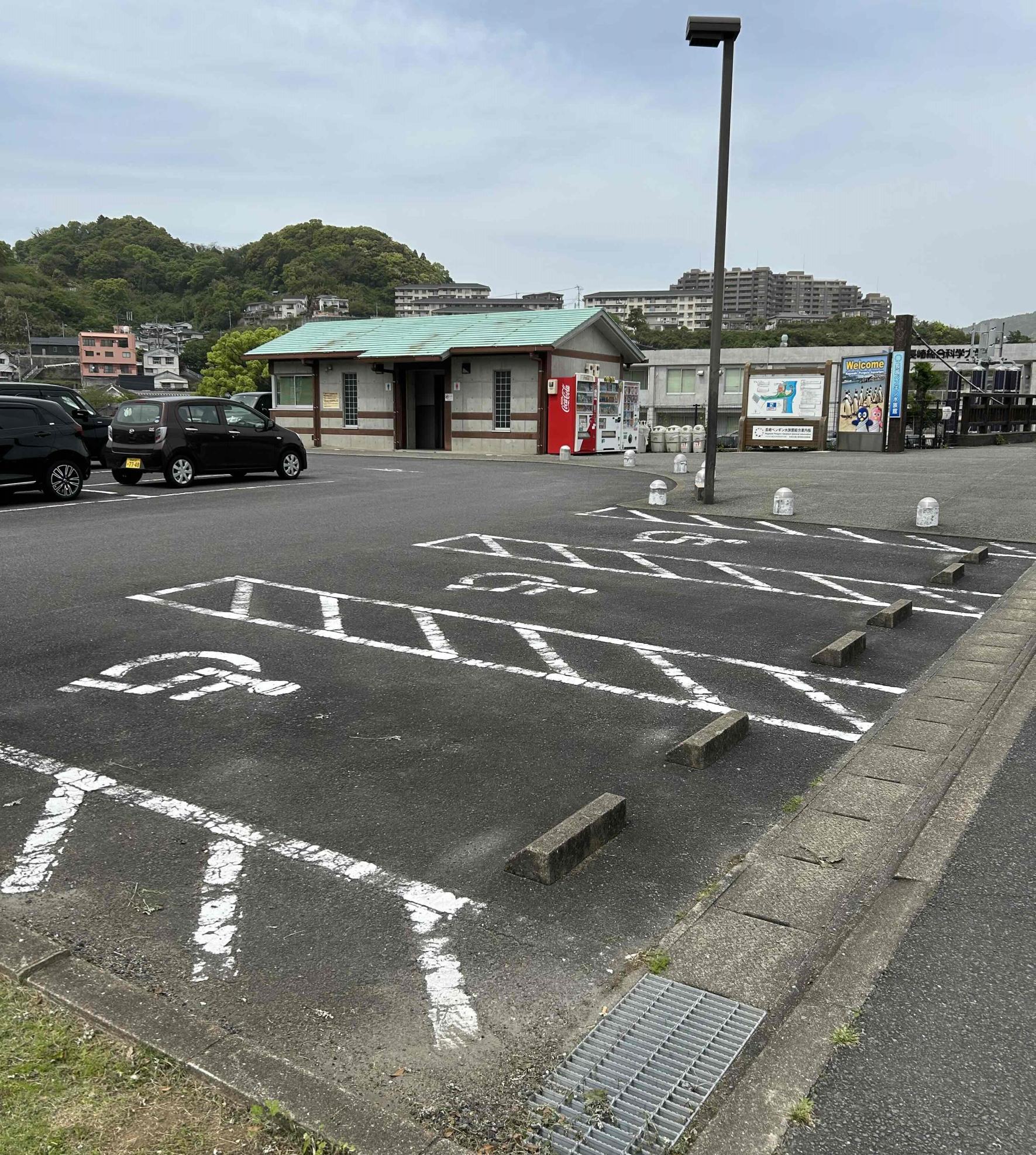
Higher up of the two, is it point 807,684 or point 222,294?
point 222,294

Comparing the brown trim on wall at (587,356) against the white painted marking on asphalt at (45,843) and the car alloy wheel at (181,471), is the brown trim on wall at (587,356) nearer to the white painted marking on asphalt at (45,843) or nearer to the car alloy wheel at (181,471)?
the car alloy wheel at (181,471)

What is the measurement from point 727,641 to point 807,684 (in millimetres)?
1070

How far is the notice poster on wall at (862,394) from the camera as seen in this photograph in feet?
97.5

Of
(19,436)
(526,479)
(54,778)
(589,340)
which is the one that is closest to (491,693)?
(54,778)

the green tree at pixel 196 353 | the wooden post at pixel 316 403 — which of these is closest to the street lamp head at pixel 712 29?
the wooden post at pixel 316 403

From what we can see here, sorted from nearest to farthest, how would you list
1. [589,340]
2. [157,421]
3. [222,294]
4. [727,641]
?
[727,641] → [157,421] → [589,340] → [222,294]

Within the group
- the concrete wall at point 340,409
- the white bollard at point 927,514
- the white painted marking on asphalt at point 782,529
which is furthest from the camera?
the concrete wall at point 340,409

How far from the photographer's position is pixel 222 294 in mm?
122750

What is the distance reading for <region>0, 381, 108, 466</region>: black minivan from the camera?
19953mm

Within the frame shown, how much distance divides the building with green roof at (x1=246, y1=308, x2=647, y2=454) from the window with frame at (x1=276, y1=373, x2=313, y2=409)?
0.04 metres

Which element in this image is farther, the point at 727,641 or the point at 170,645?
the point at 727,641

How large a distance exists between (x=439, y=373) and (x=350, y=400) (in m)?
3.47

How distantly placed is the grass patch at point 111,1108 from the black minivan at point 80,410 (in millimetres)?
19317

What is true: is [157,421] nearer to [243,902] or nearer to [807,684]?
[807,684]
